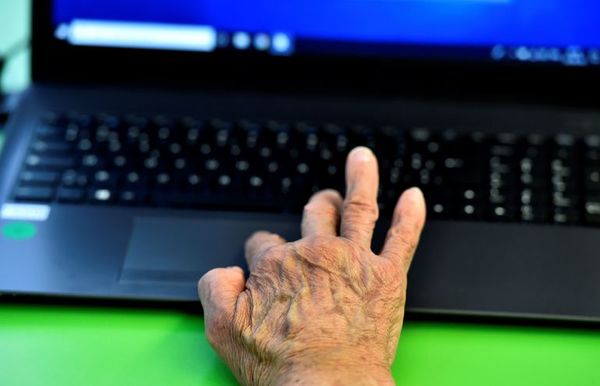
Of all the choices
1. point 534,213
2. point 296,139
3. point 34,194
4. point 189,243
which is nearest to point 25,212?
point 34,194

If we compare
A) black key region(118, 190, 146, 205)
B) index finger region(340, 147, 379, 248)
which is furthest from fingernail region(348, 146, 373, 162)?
black key region(118, 190, 146, 205)

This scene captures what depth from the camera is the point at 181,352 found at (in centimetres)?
56

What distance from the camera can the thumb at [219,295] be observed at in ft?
1.75

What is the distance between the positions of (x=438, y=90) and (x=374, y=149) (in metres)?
0.12

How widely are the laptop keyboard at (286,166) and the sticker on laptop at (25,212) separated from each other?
10 mm

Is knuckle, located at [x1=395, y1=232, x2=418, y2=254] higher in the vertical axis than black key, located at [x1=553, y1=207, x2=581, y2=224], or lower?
lower

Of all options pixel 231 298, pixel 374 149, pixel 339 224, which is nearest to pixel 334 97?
pixel 374 149

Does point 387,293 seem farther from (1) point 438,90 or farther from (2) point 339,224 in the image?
(1) point 438,90

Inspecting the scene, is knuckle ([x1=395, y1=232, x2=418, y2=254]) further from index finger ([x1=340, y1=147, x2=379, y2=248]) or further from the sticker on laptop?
the sticker on laptop

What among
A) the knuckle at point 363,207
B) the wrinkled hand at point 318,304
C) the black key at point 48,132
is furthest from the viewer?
the black key at point 48,132

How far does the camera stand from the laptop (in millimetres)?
605

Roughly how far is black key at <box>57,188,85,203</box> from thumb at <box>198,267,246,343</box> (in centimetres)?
17

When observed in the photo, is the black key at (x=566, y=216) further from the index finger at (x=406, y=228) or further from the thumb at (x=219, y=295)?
the thumb at (x=219, y=295)

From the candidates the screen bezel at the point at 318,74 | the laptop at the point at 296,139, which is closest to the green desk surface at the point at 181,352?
the laptop at the point at 296,139
